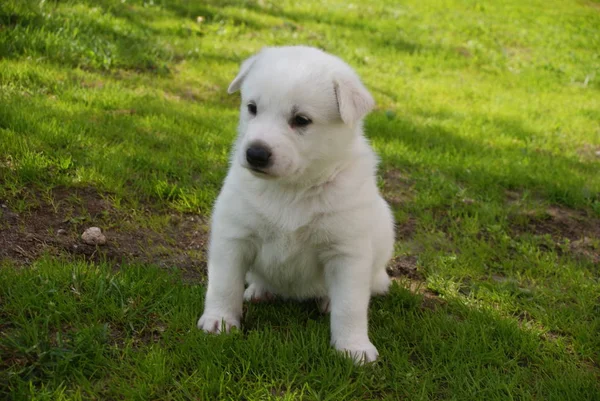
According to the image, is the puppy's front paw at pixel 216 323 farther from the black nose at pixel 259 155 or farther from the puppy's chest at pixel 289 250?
the black nose at pixel 259 155

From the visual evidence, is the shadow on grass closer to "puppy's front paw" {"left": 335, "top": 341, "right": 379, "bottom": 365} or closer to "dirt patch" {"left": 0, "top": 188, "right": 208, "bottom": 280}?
"dirt patch" {"left": 0, "top": 188, "right": 208, "bottom": 280}

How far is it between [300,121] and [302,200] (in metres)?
0.40

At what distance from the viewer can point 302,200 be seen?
3.04 m

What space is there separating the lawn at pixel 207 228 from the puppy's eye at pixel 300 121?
1.02m

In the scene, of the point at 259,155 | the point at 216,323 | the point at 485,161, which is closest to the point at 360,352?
the point at 216,323

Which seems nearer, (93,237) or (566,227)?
(93,237)

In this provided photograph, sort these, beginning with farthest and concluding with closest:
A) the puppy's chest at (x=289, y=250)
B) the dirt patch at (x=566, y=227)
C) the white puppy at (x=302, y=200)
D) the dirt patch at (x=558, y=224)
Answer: the dirt patch at (x=558, y=224), the dirt patch at (x=566, y=227), the puppy's chest at (x=289, y=250), the white puppy at (x=302, y=200)

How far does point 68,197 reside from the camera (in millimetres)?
4113

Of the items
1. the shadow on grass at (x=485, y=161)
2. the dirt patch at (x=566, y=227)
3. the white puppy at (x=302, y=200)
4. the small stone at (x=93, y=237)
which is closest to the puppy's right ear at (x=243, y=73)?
the white puppy at (x=302, y=200)

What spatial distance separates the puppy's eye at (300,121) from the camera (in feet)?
9.45

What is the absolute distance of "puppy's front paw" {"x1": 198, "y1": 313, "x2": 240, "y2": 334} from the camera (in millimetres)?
3006

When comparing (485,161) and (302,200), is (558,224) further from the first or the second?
(302,200)

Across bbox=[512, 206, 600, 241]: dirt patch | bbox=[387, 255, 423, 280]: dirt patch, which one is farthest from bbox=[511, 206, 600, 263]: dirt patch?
bbox=[387, 255, 423, 280]: dirt patch

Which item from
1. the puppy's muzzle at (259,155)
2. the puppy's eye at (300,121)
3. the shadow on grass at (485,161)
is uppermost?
the puppy's eye at (300,121)
